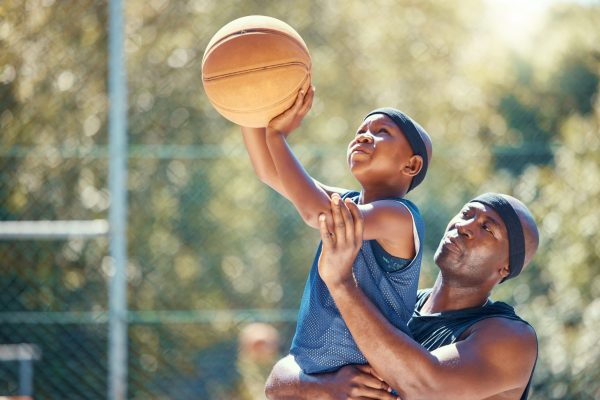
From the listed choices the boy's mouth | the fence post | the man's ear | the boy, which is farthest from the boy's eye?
the fence post

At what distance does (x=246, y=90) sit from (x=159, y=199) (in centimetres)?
399

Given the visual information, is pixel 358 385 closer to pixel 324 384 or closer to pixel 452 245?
pixel 324 384

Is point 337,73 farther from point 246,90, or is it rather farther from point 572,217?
point 246,90

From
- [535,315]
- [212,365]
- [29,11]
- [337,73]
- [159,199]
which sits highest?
[29,11]

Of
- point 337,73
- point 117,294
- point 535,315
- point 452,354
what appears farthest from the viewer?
point 337,73

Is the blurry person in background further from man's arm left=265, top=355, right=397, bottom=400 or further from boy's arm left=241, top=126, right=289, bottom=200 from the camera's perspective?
boy's arm left=241, top=126, right=289, bottom=200

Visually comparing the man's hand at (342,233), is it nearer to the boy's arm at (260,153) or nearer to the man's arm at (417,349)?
the man's arm at (417,349)

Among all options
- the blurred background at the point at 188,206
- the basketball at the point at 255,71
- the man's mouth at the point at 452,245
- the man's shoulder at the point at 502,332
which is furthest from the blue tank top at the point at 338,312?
the blurred background at the point at 188,206

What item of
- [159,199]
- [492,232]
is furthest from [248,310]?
[492,232]

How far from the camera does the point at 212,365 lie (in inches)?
255

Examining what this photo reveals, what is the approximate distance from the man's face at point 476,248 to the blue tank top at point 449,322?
9 centimetres

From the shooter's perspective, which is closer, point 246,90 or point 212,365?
point 246,90

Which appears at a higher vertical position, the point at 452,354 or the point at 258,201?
the point at 452,354

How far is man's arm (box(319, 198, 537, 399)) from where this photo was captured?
255 cm
